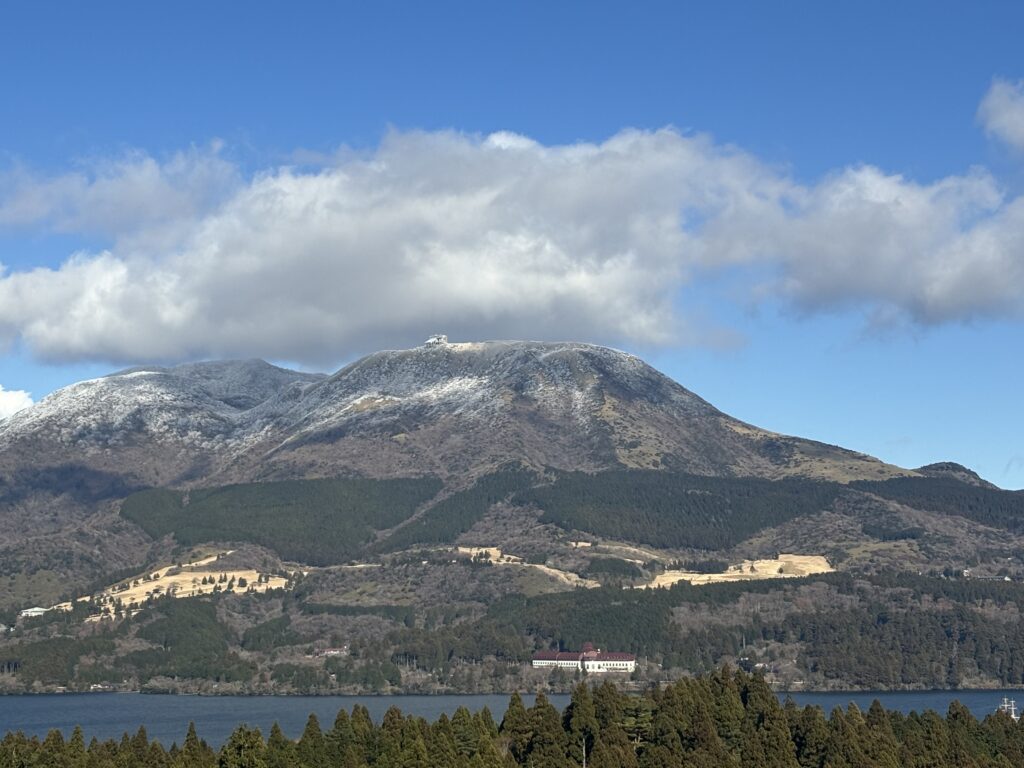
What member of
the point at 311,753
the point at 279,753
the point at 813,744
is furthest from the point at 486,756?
the point at 813,744

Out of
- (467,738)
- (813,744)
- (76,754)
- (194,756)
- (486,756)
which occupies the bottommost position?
(813,744)

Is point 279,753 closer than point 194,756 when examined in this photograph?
No

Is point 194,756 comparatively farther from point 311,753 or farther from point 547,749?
point 547,749

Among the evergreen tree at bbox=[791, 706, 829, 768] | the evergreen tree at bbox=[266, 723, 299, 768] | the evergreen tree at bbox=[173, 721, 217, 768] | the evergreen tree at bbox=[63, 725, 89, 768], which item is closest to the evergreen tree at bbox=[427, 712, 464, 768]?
the evergreen tree at bbox=[266, 723, 299, 768]

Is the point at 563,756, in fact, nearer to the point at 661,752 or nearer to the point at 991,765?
the point at 661,752

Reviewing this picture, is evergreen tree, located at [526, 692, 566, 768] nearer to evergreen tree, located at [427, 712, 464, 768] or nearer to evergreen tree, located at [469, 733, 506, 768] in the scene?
evergreen tree, located at [469, 733, 506, 768]

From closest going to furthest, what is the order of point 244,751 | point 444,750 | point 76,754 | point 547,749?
point 244,751, point 444,750, point 76,754, point 547,749

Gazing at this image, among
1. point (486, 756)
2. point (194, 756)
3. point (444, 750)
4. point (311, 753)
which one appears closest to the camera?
point (486, 756)

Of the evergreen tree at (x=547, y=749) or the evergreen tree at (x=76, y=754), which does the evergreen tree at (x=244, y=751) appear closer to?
the evergreen tree at (x=76, y=754)

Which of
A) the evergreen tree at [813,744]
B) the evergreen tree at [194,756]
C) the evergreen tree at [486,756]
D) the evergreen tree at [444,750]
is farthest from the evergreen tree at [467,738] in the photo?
the evergreen tree at [813,744]

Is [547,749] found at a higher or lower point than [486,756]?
lower

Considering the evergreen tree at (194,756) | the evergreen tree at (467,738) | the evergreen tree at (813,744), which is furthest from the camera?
the evergreen tree at (813,744)

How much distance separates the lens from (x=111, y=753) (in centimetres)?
19300

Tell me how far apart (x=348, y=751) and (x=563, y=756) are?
1089 inches
